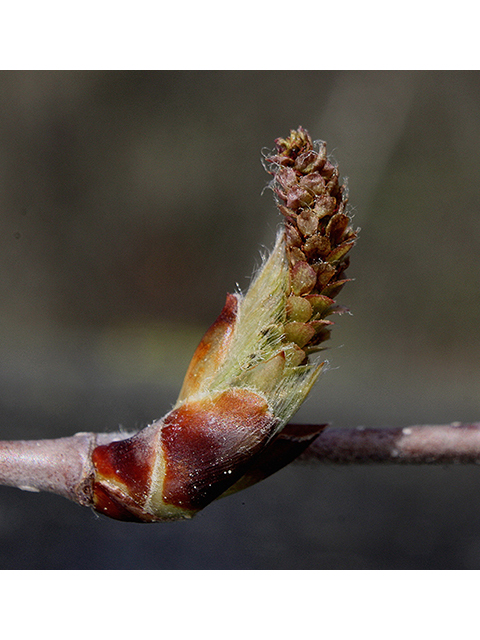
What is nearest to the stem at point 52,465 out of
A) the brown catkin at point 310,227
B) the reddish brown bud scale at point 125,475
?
the reddish brown bud scale at point 125,475

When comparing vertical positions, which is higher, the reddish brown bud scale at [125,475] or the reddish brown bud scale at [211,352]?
the reddish brown bud scale at [211,352]

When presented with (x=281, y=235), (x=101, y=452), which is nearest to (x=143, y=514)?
(x=101, y=452)

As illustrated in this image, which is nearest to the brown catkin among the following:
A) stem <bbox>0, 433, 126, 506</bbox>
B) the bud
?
the bud

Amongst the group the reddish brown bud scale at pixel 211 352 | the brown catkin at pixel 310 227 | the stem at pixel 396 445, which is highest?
the brown catkin at pixel 310 227

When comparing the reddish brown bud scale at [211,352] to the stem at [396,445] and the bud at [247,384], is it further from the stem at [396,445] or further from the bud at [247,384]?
the stem at [396,445]

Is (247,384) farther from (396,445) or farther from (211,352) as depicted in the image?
(396,445)

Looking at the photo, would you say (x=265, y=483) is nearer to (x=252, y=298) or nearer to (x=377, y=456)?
(x=377, y=456)

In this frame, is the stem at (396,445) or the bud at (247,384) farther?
the stem at (396,445)

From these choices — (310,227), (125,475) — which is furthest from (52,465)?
(310,227)
